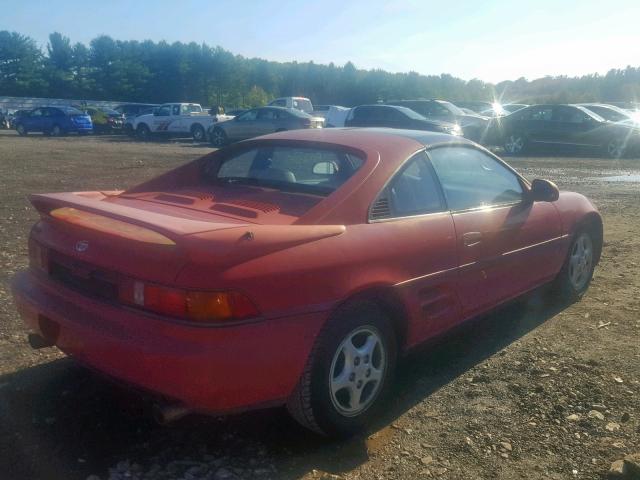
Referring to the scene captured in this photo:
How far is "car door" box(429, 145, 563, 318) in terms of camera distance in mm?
3875

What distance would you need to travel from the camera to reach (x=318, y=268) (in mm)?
2902

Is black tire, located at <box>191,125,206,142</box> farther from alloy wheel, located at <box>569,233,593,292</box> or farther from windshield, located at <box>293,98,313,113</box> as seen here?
alloy wheel, located at <box>569,233,593,292</box>

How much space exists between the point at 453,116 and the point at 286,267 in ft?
74.2

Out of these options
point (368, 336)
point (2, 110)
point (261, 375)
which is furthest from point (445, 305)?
point (2, 110)

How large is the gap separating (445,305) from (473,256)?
0.37 meters

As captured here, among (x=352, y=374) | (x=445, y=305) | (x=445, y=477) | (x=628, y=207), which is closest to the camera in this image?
(x=445, y=477)

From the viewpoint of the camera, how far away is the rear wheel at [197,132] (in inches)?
1187

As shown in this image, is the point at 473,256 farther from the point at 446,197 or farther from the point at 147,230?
the point at 147,230

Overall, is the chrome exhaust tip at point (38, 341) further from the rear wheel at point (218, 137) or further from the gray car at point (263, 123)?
the rear wheel at point (218, 137)

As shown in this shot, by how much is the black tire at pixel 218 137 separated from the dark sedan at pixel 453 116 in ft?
23.7

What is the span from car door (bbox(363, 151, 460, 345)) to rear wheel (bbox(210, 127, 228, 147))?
23.2m

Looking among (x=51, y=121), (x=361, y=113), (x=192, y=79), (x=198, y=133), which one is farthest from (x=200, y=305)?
(x=192, y=79)

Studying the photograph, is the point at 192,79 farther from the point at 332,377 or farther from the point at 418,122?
the point at 332,377

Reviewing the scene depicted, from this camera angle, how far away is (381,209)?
3.42 metres
